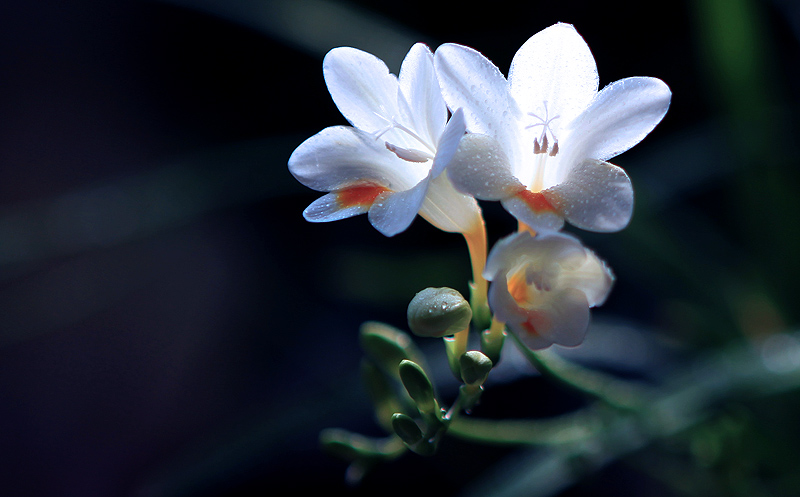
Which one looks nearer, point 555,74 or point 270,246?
point 555,74

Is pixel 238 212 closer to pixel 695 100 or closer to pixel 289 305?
pixel 289 305

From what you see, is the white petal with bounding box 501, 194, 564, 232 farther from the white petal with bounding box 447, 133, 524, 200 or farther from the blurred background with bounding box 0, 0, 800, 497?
the blurred background with bounding box 0, 0, 800, 497

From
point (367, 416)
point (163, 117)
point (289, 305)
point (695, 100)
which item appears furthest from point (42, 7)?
point (695, 100)

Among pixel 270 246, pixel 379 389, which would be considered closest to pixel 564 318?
pixel 379 389

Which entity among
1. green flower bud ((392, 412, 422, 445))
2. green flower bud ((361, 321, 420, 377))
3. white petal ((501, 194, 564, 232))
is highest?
white petal ((501, 194, 564, 232))

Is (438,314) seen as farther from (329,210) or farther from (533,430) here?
(533,430)

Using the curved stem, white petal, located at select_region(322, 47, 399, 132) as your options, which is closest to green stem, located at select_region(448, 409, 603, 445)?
the curved stem
